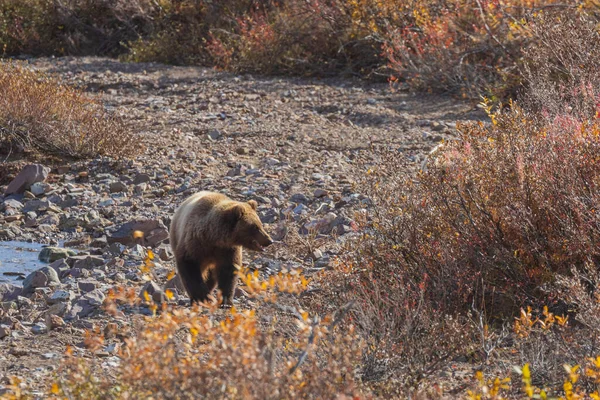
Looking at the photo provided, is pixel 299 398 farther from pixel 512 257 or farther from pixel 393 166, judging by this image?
pixel 393 166

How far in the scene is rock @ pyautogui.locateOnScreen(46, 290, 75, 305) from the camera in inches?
247

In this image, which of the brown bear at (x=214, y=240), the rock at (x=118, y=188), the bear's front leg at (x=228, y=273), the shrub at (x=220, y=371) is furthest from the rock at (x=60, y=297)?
the rock at (x=118, y=188)

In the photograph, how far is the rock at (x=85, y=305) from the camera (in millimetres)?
5952

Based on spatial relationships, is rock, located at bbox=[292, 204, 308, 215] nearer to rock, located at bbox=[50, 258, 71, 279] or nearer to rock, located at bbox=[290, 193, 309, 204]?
rock, located at bbox=[290, 193, 309, 204]

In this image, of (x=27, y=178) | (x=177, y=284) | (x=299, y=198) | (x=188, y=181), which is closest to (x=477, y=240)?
(x=177, y=284)

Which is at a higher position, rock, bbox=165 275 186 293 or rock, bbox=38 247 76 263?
rock, bbox=165 275 186 293

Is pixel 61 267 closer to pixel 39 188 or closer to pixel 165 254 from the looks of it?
pixel 165 254

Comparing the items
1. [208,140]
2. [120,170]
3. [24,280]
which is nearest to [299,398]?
[24,280]

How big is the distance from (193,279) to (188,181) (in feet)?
10.9

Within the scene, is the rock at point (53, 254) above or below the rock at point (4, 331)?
below

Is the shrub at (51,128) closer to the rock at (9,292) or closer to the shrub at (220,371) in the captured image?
the rock at (9,292)

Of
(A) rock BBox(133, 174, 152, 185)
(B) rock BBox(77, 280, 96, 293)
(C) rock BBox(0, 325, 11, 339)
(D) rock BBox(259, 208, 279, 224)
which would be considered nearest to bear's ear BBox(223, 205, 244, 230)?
(B) rock BBox(77, 280, 96, 293)

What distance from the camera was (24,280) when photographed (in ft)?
22.8

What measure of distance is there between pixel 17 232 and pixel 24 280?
65.3 inches
